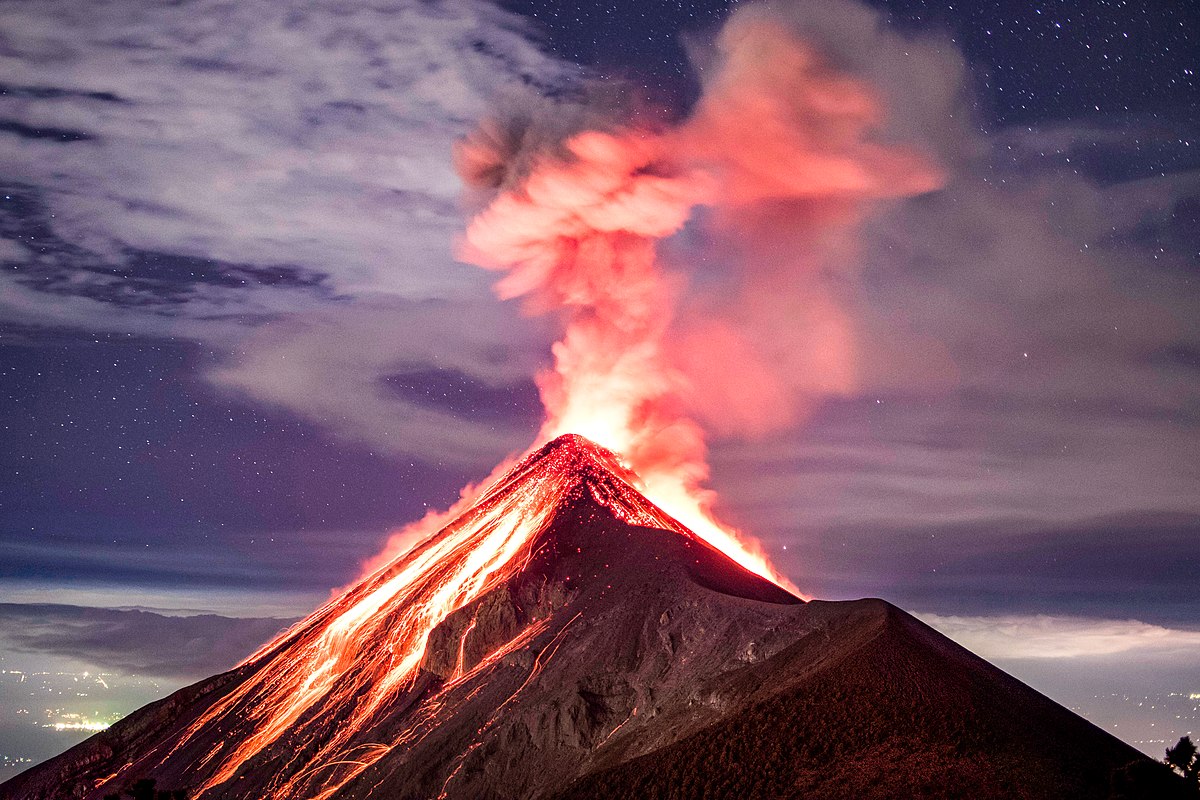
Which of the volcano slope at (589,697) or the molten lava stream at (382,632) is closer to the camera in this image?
the volcano slope at (589,697)

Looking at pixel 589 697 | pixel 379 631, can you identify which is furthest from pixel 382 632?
pixel 589 697

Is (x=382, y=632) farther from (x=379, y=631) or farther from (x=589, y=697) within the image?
(x=589, y=697)

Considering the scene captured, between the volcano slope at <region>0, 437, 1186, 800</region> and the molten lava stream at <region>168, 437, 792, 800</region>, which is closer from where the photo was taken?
the volcano slope at <region>0, 437, 1186, 800</region>

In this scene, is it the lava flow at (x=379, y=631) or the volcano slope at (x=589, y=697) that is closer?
the volcano slope at (x=589, y=697)

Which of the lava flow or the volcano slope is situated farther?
the lava flow

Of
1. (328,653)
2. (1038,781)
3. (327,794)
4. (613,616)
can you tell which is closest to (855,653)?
(1038,781)

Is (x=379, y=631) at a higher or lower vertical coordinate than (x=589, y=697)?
higher

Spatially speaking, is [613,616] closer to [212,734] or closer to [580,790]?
[580,790]

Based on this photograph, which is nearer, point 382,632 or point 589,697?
point 589,697
